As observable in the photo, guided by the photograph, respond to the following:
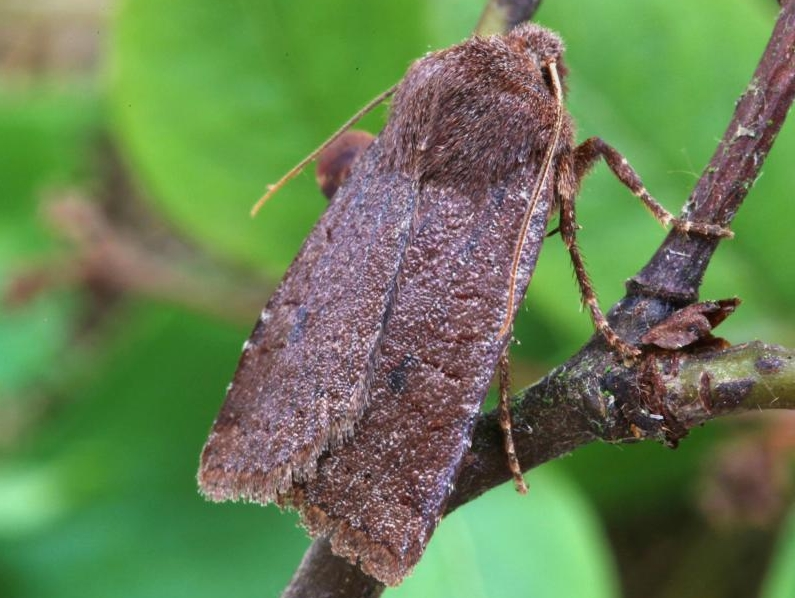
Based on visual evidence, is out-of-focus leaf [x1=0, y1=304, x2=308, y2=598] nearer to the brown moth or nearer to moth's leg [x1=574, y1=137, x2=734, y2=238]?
the brown moth

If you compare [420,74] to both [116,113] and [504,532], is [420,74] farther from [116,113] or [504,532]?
[116,113]

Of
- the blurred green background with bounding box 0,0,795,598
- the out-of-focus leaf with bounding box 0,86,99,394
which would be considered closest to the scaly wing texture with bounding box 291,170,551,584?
the blurred green background with bounding box 0,0,795,598

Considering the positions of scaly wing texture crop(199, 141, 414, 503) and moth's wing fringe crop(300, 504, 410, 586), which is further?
scaly wing texture crop(199, 141, 414, 503)

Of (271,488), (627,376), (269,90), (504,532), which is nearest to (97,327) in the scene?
(269,90)

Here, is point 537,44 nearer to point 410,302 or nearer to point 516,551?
point 410,302

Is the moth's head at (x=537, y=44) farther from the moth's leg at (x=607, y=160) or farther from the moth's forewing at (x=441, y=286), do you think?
the moth's leg at (x=607, y=160)
